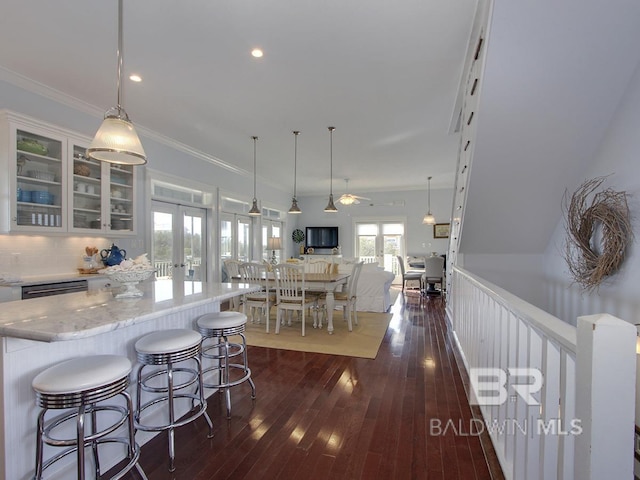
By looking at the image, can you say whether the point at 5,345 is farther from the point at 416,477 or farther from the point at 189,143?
the point at 189,143

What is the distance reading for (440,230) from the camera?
938cm

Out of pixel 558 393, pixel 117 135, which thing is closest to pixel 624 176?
pixel 558 393

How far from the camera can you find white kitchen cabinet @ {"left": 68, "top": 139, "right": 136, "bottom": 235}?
3.77 metres

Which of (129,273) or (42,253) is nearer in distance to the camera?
(129,273)

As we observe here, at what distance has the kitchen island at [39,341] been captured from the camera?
4.50ft

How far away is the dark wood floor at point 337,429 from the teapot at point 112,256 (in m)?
2.27

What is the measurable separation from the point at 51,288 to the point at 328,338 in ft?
10.0

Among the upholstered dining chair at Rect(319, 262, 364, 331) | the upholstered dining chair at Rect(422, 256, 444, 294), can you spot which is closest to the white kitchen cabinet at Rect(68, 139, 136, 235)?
the upholstered dining chair at Rect(319, 262, 364, 331)

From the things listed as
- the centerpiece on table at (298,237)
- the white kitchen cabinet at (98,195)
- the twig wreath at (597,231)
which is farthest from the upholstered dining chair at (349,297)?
the centerpiece on table at (298,237)

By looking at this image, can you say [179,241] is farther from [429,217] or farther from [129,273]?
[429,217]

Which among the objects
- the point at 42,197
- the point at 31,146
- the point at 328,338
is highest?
the point at 31,146

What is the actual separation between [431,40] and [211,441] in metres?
3.38

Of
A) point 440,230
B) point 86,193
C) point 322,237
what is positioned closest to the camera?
point 86,193

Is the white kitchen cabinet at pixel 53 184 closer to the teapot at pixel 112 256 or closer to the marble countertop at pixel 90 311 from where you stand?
the teapot at pixel 112 256
